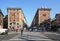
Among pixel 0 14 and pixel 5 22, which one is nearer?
pixel 0 14

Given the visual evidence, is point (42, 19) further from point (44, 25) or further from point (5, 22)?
point (5, 22)

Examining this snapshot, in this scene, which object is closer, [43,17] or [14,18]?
[14,18]

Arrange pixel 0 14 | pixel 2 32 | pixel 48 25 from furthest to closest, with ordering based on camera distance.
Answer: pixel 48 25
pixel 0 14
pixel 2 32

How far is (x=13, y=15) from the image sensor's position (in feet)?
468

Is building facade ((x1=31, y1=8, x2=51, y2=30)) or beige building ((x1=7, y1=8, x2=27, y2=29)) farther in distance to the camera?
building facade ((x1=31, y1=8, x2=51, y2=30))

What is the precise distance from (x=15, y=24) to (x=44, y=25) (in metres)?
22.0

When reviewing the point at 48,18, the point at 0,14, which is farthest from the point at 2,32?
the point at 48,18

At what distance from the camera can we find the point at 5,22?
154125 mm

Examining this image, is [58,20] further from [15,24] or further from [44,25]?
[15,24]

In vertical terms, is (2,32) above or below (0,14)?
below

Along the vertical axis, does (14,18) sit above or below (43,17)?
below

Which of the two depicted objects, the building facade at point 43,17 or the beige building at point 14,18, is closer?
the beige building at point 14,18

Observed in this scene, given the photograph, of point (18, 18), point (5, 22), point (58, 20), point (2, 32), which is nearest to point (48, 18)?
point (58, 20)

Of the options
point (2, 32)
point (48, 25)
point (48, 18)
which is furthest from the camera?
point (48, 18)
